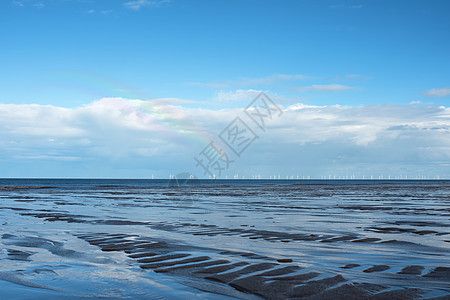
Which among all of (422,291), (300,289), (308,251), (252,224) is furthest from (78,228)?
(422,291)

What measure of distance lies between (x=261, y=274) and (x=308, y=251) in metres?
3.29

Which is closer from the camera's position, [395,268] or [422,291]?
[422,291]

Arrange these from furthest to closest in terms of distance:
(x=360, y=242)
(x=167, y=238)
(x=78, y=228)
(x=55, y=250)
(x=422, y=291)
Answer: (x=78, y=228)
(x=167, y=238)
(x=360, y=242)
(x=55, y=250)
(x=422, y=291)

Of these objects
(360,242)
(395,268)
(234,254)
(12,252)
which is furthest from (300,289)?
(12,252)

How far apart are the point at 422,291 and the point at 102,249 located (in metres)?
8.75

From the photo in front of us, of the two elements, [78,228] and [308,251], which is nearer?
[308,251]

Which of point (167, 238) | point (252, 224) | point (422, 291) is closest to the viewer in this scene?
point (422, 291)

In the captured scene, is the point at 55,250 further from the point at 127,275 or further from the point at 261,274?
the point at 261,274

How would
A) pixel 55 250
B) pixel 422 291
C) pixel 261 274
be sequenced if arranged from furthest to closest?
pixel 55 250 → pixel 261 274 → pixel 422 291

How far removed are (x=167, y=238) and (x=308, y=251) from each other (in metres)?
5.11

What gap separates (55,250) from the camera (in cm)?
1195

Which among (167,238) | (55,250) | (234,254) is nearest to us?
(234,254)

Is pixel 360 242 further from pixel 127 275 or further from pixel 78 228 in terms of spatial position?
pixel 78 228

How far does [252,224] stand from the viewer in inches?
740
